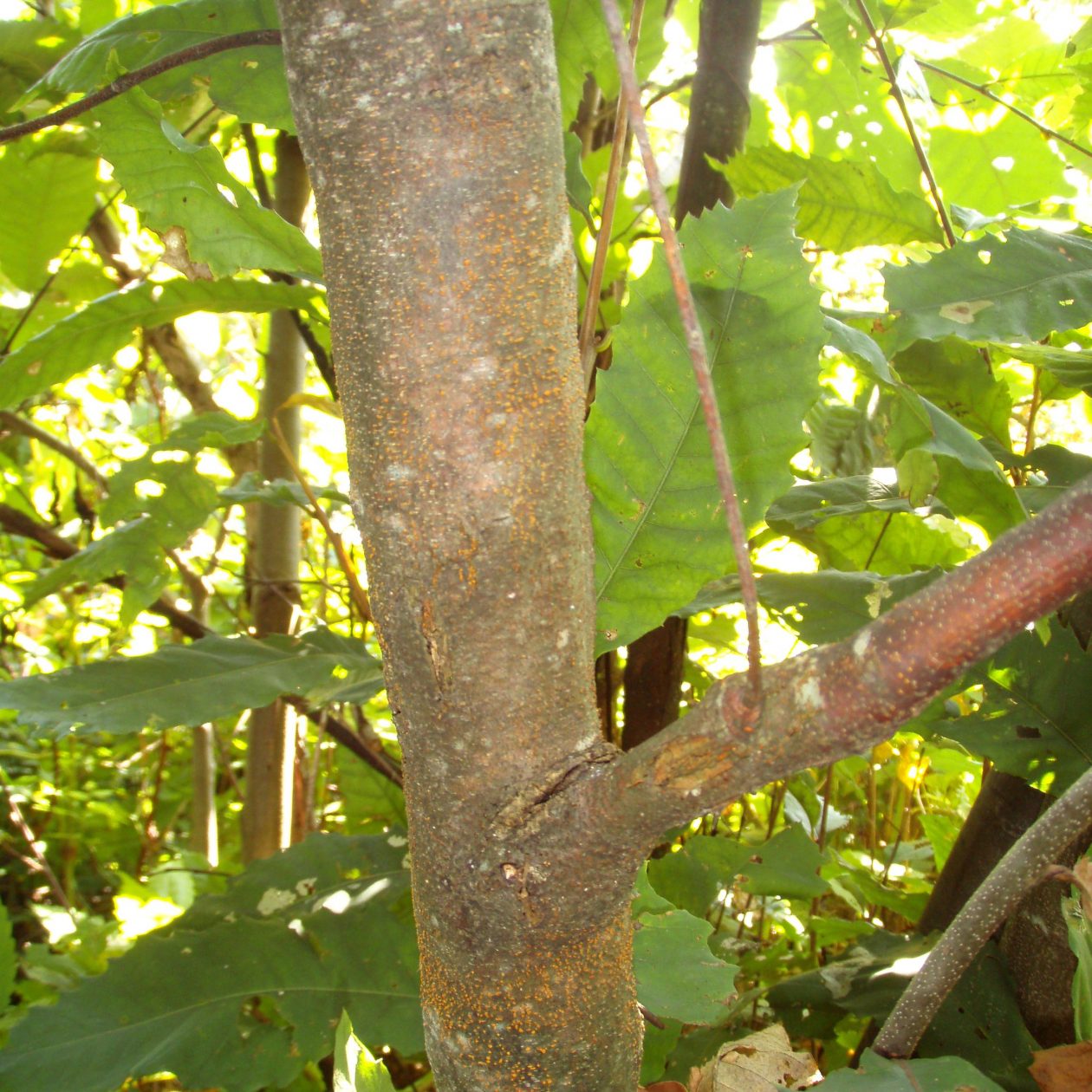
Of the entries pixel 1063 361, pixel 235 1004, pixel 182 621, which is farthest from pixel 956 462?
pixel 182 621

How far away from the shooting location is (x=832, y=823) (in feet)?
4.08

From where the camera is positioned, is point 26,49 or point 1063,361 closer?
point 1063,361

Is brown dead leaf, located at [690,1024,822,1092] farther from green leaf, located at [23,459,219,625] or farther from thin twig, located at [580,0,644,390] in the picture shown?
green leaf, located at [23,459,219,625]

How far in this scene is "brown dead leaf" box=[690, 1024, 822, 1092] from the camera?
490 millimetres

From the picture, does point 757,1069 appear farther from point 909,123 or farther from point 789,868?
point 909,123

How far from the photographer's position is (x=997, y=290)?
2.20ft

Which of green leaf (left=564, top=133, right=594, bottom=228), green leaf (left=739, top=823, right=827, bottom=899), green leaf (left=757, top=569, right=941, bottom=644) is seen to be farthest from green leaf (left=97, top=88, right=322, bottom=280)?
green leaf (left=739, top=823, right=827, bottom=899)

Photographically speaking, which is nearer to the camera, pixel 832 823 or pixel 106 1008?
pixel 106 1008

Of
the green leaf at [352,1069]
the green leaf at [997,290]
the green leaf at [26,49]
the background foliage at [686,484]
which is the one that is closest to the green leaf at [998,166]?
the background foliage at [686,484]

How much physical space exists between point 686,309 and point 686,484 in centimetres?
24

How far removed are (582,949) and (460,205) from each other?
30cm

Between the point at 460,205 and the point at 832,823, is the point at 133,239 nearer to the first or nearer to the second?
the point at 832,823

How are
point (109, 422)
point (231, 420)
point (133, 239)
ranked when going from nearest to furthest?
1. point (231, 420)
2. point (133, 239)
3. point (109, 422)

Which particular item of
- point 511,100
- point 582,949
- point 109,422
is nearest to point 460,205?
point 511,100
